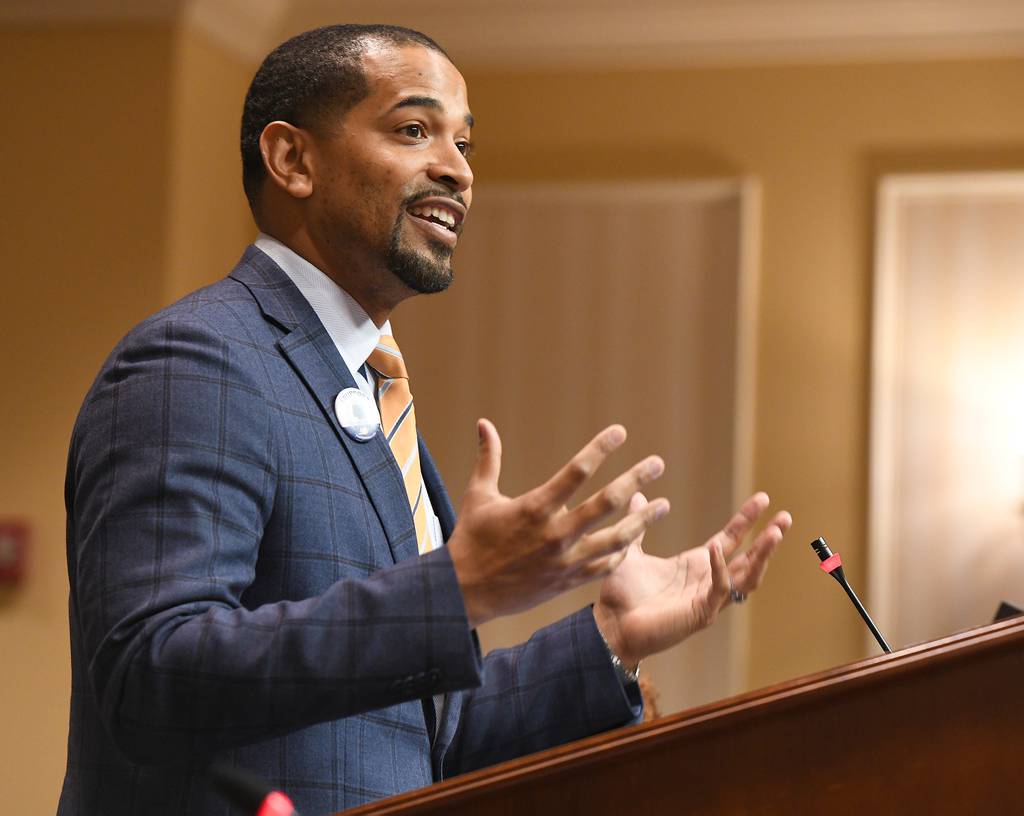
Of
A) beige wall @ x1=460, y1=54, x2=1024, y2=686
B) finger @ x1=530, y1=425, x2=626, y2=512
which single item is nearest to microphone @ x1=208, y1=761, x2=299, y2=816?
finger @ x1=530, y1=425, x2=626, y2=512

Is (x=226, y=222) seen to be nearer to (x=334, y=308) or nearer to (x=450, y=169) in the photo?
(x=450, y=169)

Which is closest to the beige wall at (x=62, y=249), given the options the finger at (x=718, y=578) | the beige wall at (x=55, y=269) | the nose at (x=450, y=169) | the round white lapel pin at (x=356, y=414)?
the beige wall at (x=55, y=269)

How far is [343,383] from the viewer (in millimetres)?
1488

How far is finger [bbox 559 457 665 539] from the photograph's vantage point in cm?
104

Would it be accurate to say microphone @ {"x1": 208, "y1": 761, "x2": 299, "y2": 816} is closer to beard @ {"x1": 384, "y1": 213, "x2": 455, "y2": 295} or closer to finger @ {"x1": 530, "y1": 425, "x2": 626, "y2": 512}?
finger @ {"x1": 530, "y1": 425, "x2": 626, "y2": 512}

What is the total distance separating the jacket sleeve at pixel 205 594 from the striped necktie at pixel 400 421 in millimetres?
256

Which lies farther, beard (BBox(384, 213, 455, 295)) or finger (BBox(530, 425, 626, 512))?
beard (BBox(384, 213, 455, 295))

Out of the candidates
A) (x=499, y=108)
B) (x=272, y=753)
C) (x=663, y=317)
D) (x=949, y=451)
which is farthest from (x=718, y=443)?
(x=272, y=753)

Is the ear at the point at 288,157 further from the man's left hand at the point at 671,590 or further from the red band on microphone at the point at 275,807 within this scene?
the red band on microphone at the point at 275,807

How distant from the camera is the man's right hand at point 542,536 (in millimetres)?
1059

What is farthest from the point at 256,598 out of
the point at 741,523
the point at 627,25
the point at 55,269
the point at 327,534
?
the point at 627,25

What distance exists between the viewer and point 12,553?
433 centimetres

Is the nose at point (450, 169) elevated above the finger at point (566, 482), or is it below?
above

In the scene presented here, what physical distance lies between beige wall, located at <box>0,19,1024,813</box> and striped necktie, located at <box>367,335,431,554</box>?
297 cm
